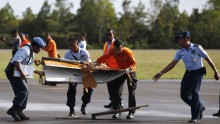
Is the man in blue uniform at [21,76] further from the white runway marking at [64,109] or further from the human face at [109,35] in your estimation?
the human face at [109,35]

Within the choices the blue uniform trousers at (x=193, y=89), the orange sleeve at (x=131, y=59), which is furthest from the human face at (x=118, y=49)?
the blue uniform trousers at (x=193, y=89)

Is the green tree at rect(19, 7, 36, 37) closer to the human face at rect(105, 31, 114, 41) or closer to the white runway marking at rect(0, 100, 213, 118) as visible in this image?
the white runway marking at rect(0, 100, 213, 118)

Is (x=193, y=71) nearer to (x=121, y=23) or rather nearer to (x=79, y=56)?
(x=79, y=56)

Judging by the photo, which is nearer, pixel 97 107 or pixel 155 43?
pixel 97 107

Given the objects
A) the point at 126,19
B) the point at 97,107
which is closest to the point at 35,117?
the point at 97,107

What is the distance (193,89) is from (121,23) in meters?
103

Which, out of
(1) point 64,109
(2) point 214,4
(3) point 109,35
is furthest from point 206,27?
(1) point 64,109

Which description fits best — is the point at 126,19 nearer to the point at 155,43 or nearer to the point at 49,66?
the point at 155,43

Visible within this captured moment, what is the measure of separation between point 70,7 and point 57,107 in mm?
108022

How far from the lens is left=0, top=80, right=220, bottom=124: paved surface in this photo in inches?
452

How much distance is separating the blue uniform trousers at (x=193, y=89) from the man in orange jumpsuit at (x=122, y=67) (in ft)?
3.61

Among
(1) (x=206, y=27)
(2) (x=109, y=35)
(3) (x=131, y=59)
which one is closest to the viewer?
(3) (x=131, y=59)

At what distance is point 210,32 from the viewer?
106m

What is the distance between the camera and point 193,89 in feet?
36.3
